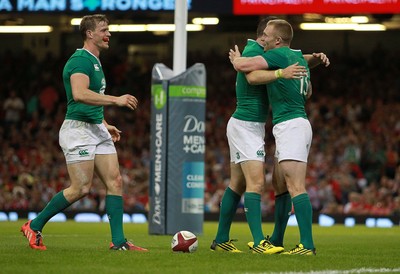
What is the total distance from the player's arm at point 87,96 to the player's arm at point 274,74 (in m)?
1.13

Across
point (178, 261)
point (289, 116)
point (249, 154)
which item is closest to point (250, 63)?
point (289, 116)

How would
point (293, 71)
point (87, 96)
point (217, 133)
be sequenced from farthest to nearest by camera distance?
point (217, 133), point (87, 96), point (293, 71)

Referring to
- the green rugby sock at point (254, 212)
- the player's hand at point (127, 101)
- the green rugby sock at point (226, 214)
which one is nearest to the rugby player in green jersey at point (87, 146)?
the player's hand at point (127, 101)

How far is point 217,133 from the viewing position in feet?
94.3

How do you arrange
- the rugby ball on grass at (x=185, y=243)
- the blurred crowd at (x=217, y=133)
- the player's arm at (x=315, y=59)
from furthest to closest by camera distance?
1. the blurred crowd at (x=217, y=133)
2. the player's arm at (x=315, y=59)
3. the rugby ball on grass at (x=185, y=243)

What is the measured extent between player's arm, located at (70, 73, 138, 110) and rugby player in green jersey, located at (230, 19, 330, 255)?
116cm

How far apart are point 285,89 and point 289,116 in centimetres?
26

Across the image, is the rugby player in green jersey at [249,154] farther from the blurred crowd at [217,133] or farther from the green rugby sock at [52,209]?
the blurred crowd at [217,133]

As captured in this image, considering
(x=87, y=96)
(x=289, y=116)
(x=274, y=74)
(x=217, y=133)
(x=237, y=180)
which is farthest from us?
(x=217, y=133)

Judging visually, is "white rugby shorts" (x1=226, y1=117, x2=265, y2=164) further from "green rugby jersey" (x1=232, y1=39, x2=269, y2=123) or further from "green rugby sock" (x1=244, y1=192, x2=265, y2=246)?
"green rugby sock" (x1=244, y1=192, x2=265, y2=246)

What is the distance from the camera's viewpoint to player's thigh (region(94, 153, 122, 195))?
1092 cm

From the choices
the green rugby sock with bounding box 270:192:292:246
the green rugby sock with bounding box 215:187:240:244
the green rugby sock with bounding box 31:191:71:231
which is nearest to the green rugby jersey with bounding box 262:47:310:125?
the green rugby sock with bounding box 270:192:292:246

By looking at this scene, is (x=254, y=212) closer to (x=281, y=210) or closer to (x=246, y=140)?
(x=281, y=210)

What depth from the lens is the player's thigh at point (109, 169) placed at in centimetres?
1092
